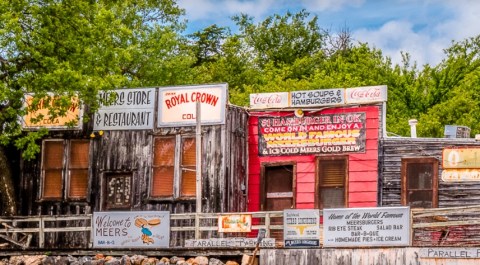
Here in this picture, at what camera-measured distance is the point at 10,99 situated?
1198 inches

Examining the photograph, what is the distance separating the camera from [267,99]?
3086cm

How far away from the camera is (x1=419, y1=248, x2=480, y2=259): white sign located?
78.5 ft

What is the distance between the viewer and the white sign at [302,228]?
85.7 ft

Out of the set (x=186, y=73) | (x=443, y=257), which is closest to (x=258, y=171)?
(x=443, y=257)

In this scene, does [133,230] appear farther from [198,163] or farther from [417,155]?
[417,155]

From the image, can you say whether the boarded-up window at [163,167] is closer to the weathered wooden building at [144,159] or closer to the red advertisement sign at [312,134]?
the weathered wooden building at [144,159]

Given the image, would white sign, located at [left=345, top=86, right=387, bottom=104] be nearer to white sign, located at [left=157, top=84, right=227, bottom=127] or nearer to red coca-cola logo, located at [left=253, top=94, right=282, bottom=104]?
red coca-cola logo, located at [left=253, top=94, right=282, bottom=104]

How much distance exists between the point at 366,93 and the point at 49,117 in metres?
9.19

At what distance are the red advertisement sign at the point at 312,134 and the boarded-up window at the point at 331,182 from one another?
1.08 ft

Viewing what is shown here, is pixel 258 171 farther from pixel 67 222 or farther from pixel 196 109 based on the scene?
pixel 67 222

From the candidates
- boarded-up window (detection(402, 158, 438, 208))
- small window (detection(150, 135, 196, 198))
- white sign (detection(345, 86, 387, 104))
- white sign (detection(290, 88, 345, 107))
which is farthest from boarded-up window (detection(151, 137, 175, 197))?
boarded-up window (detection(402, 158, 438, 208))

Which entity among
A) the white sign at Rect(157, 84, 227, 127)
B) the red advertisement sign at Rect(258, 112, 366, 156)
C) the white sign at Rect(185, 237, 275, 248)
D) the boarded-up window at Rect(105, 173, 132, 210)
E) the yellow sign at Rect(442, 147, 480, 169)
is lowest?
the white sign at Rect(185, 237, 275, 248)

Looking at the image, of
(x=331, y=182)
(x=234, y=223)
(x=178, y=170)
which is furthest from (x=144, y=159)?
(x=331, y=182)

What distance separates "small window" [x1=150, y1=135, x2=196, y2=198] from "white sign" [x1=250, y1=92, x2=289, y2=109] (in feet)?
7.07
